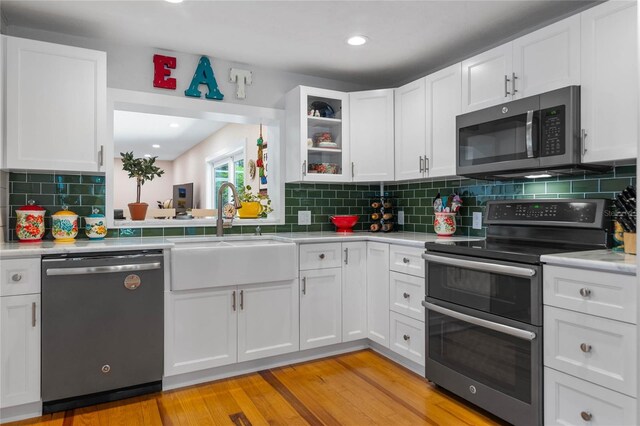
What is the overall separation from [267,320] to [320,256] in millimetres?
577

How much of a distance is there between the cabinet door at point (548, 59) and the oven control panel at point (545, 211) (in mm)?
640

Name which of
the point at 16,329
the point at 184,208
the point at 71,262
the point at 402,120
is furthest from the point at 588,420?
the point at 184,208

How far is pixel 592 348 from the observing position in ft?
5.50

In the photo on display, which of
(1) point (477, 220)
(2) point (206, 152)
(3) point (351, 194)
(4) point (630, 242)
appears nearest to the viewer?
(4) point (630, 242)

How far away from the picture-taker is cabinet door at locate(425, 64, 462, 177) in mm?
2736

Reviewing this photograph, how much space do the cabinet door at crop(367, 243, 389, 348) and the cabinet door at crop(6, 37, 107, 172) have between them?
195cm

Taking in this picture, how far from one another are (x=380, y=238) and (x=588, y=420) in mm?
1591

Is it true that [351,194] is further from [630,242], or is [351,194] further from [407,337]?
[630,242]

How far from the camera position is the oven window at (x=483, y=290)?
6.32 ft

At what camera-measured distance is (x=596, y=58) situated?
1943 millimetres

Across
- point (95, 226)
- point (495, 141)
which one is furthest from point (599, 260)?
point (95, 226)

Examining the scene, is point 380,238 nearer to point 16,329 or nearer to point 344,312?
point 344,312

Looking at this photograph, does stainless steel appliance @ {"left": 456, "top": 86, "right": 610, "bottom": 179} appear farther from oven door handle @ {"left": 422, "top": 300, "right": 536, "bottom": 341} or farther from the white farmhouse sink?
the white farmhouse sink

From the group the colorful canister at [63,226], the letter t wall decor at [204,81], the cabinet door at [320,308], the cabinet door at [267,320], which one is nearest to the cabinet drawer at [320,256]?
the cabinet door at [320,308]
